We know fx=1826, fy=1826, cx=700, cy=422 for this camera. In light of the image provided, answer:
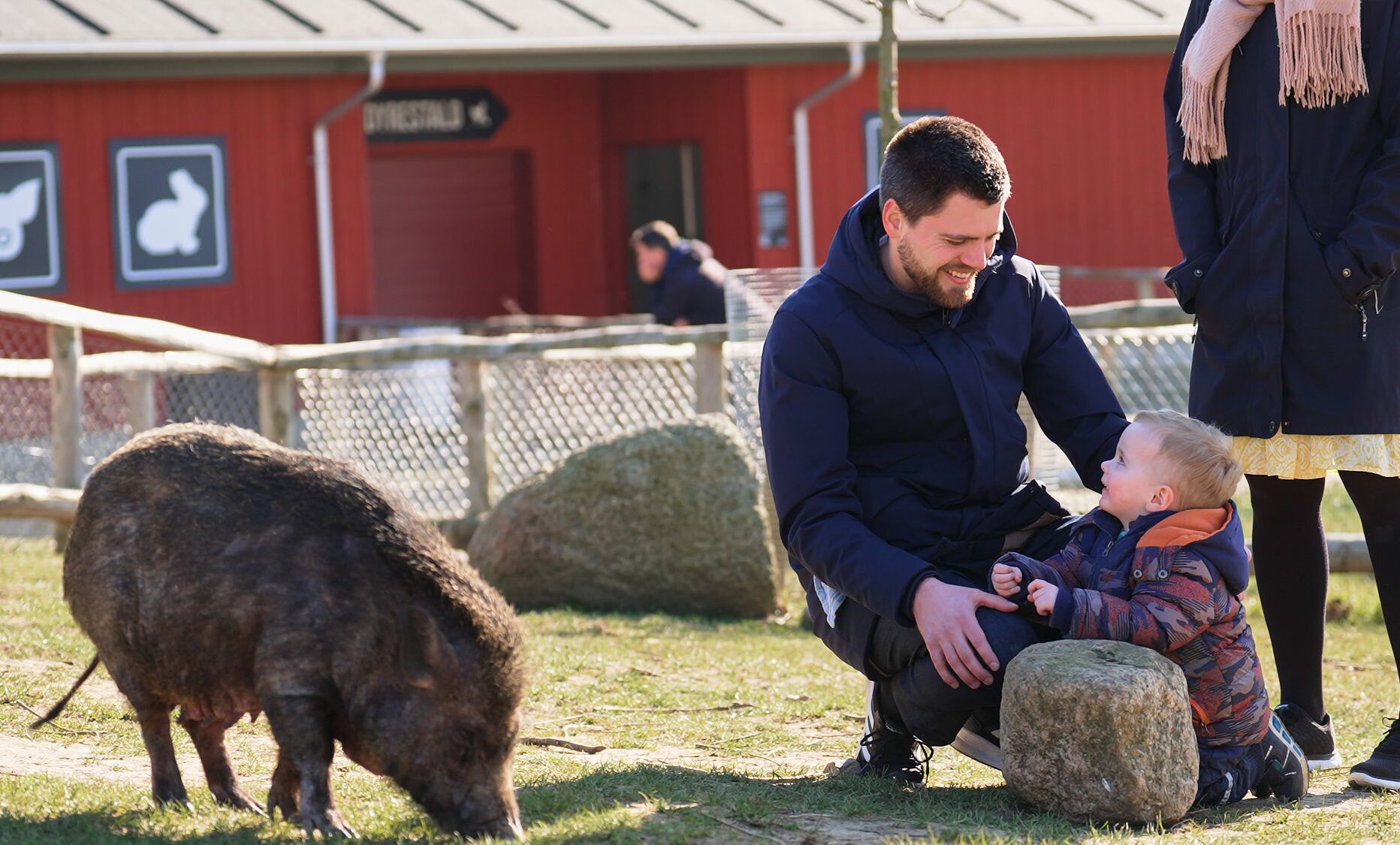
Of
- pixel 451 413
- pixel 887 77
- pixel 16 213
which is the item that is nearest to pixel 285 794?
pixel 887 77

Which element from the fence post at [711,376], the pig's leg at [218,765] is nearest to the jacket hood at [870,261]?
the pig's leg at [218,765]

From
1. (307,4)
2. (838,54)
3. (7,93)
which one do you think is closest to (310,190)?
(307,4)

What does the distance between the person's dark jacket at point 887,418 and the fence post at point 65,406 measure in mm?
6145

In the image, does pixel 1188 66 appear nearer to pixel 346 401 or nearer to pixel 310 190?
pixel 346 401

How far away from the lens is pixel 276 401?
10.4 m

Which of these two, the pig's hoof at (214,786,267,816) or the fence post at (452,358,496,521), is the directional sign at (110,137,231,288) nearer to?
the fence post at (452,358,496,521)

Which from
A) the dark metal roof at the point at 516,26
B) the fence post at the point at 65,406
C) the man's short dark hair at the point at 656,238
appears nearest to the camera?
the fence post at the point at 65,406

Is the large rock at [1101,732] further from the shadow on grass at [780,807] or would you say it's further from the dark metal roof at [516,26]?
the dark metal roof at [516,26]

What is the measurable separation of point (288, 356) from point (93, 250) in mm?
6574

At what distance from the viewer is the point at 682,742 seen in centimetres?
586

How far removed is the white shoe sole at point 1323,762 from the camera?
5.26 metres

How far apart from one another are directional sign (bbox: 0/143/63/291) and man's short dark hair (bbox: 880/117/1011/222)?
1251 cm

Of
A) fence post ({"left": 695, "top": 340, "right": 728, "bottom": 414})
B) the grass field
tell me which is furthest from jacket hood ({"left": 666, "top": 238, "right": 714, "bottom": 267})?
the grass field

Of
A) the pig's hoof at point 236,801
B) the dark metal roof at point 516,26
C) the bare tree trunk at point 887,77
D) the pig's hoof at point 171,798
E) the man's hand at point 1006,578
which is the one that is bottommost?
the pig's hoof at point 236,801
